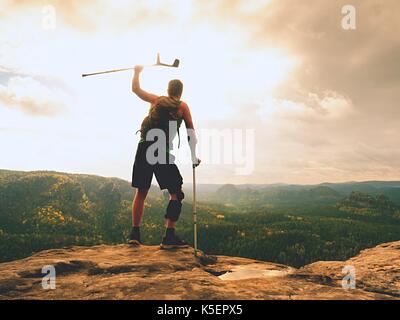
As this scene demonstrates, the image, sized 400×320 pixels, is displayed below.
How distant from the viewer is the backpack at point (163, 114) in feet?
27.0

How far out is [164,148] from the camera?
27.3ft

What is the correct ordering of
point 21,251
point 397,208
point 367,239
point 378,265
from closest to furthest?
point 378,265 < point 21,251 < point 367,239 < point 397,208

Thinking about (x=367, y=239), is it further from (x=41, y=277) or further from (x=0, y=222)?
(x=41, y=277)

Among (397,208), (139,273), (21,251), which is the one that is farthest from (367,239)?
(397,208)

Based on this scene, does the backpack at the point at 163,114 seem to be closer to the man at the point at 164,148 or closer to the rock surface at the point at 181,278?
the man at the point at 164,148

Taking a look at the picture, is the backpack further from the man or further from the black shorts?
the black shorts

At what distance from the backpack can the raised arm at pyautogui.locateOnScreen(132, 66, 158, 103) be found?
Result: 233mm

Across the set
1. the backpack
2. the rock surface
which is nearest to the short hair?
the backpack

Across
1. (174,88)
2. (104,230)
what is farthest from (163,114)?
(104,230)

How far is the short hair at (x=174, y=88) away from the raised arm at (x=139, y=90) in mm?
420

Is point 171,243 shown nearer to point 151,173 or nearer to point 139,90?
point 151,173
